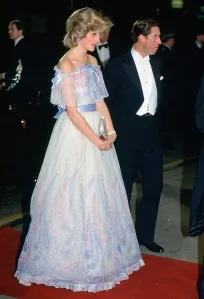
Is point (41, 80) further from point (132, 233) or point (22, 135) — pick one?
point (132, 233)

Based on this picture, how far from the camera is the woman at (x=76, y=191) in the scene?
13.1ft

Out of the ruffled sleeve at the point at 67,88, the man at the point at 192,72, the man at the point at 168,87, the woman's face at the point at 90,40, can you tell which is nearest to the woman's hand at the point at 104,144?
the ruffled sleeve at the point at 67,88

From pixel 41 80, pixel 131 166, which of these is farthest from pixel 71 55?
pixel 41 80

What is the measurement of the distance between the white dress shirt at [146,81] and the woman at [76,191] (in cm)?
65

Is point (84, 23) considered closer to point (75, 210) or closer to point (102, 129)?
point (102, 129)

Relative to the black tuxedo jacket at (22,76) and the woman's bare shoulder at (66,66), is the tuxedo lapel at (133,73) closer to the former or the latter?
the woman's bare shoulder at (66,66)

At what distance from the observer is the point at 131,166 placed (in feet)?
15.9

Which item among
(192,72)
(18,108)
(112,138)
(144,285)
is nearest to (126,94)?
(112,138)

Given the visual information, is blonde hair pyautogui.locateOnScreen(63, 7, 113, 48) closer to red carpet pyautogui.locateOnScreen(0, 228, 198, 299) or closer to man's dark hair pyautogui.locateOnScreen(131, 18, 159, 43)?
man's dark hair pyautogui.locateOnScreen(131, 18, 159, 43)

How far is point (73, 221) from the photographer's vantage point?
4.02 m

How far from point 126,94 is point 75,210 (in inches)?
47.9

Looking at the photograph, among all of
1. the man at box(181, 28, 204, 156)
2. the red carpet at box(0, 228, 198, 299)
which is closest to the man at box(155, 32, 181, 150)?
the man at box(181, 28, 204, 156)

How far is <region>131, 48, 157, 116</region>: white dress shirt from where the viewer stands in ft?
15.4

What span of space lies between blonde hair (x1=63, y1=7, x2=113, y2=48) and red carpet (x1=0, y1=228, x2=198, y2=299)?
6.22ft
